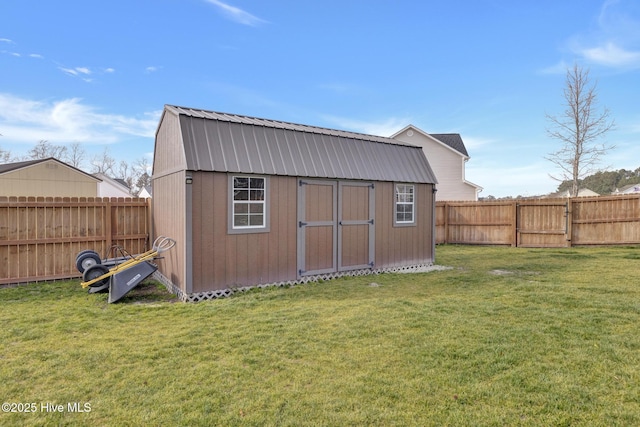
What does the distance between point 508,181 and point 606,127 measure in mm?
14768

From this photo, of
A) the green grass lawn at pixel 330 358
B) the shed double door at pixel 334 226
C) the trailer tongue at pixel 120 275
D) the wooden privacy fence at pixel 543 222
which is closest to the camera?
the green grass lawn at pixel 330 358

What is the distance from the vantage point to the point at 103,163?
3959cm

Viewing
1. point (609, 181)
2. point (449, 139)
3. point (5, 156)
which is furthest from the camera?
point (609, 181)

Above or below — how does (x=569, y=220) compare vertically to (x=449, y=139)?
below

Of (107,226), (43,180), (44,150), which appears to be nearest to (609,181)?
(107,226)

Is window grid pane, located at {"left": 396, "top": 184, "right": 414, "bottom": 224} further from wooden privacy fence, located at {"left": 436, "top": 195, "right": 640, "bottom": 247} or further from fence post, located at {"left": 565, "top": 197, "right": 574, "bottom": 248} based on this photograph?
fence post, located at {"left": 565, "top": 197, "right": 574, "bottom": 248}

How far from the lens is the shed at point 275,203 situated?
229 inches

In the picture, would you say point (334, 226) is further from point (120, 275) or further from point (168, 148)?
point (120, 275)

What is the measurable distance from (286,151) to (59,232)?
16.3 ft

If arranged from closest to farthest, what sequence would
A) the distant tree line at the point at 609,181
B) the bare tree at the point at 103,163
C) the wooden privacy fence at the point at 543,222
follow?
the wooden privacy fence at the point at 543,222 < the bare tree at the point at 103,163 < the distant tree line at the point at 609,181

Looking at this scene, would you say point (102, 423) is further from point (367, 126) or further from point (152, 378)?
point (367, 126)

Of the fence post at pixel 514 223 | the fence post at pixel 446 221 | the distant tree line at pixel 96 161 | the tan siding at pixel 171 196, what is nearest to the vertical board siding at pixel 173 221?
the tan siding at pixel 171 196

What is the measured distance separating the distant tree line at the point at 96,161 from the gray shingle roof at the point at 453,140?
27.1 m

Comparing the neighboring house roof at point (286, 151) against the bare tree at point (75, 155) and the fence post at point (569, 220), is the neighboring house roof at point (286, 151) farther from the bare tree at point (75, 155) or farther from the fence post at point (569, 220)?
the bare tree at point (75, 155)
